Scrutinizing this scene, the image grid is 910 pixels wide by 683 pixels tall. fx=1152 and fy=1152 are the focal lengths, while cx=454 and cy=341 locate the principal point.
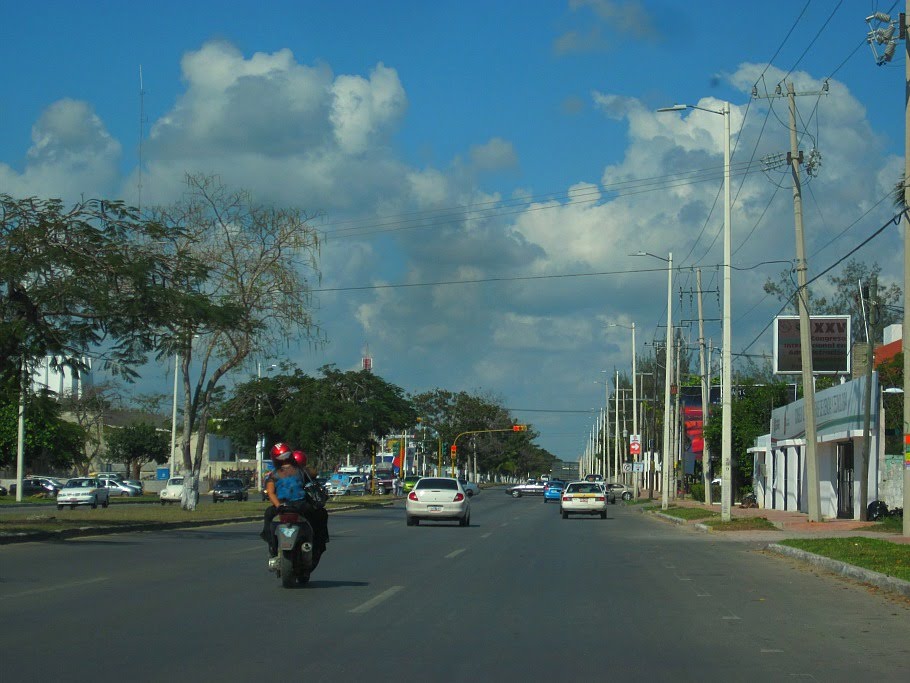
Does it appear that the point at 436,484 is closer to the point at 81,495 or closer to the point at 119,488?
the point at 81,495

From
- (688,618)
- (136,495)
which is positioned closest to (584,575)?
(688,618)

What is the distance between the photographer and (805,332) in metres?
33.6

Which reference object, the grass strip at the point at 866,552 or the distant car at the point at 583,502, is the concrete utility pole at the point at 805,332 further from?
the distant car at the point at 583,502

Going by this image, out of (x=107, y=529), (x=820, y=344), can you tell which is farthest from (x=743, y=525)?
(x=820, y=344)

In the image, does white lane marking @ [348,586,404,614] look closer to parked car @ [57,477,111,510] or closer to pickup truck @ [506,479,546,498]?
parked car @ [57,477,111,510]

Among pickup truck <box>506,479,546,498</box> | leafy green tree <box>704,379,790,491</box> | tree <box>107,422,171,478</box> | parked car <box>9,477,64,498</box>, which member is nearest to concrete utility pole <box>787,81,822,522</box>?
leafy green tree <box>704,379,790,491</box>

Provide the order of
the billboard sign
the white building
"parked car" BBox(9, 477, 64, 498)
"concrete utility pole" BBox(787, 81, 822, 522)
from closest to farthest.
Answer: "concrete utility pole" BBox(787, 81, 822, 522)
the white building
the billboard sign
"parked car" BBox(9, 477, 64, 498)

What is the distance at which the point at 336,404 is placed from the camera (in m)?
60.4

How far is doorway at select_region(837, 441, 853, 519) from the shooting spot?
43219 mm

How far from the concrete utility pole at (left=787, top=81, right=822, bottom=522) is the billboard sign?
77.9 feet

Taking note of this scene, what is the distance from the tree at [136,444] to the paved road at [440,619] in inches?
3264

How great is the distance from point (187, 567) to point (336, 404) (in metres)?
41.9

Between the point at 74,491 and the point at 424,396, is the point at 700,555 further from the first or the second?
the point at 424,396

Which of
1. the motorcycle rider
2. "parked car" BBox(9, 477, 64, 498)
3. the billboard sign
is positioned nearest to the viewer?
the motorcycle rider
